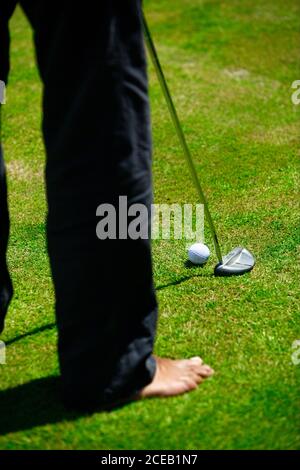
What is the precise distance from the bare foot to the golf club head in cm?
81

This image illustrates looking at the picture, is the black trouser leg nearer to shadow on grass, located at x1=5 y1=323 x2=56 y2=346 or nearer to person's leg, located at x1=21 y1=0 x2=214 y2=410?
person's leg, located at x1=21 y1=0 x2=214 y2=410

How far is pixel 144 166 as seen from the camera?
8.00 ft

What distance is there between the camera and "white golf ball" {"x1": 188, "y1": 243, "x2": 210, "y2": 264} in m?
3.68

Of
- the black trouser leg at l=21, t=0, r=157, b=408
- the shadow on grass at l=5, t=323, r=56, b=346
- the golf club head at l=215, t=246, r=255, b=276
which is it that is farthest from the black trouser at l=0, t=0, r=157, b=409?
the golf club head at l=215, t=246, r=255, b=276

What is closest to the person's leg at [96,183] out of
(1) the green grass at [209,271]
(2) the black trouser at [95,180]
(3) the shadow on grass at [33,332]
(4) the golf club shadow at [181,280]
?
(2) the black trouser at [95,180]

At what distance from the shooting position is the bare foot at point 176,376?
2650 mm

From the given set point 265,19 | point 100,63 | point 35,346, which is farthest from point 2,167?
point 265,19

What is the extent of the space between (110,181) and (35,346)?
1.11 meters

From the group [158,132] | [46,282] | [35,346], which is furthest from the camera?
[158,132]

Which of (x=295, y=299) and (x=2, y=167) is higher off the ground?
(x=2, y=167)

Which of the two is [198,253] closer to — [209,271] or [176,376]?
[209,271]

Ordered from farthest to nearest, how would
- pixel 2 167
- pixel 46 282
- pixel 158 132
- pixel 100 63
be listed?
pixel 158 132 → pixel 46 282 → pixel 2 167 → pixel 100 63

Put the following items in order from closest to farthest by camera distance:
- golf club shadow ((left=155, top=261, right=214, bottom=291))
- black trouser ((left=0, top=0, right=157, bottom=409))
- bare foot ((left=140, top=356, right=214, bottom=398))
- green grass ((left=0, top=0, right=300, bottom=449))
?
black trouser ((left=0, top=0, right=157, bottom=409)) < green grass ((left=0, top=0, right=300, bottom=449)) < bare foot ((left=140, top=356, right=214, bottom=398)) < golf club shadow ((left=155, top=261, right=214, bottom=291))
